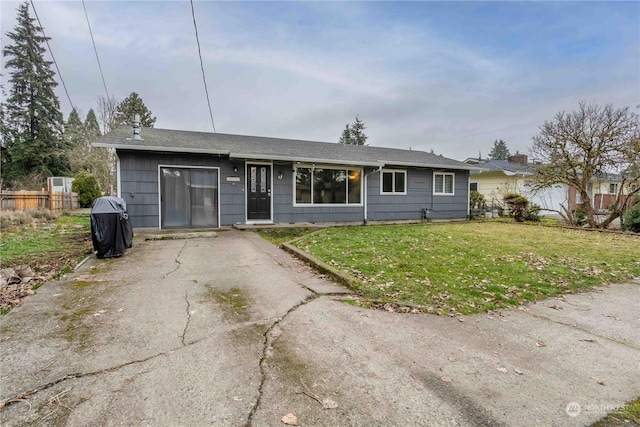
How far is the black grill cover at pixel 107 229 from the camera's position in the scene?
19.1 ft

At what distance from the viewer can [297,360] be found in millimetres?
2371

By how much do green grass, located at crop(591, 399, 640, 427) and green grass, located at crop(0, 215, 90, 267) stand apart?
7601mm

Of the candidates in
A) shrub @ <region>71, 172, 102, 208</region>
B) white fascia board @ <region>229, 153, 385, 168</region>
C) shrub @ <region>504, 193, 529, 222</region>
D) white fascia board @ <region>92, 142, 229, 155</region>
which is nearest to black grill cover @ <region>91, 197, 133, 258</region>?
white fascia board @ <region>92, 142, 229, 155</region>

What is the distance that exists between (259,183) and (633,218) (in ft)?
42.2

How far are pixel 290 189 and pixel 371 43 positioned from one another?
6.58m

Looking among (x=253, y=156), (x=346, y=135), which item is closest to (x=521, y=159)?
(x=346, y=135)

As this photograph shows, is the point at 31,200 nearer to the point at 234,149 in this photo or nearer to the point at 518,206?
the point at 234,149

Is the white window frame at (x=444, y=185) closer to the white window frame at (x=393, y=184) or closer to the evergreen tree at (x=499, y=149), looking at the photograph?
the white window frame at (x=393, y=184)

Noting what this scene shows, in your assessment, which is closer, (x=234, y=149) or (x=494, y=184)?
(x=234, y=149)

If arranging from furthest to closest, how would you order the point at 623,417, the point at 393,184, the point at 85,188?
the point at 85,188 < the point at 393,184 < the point at 623,417

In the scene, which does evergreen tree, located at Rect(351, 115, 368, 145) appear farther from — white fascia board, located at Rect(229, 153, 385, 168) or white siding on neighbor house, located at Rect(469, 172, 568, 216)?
white fascia board, located at Rect(229, 153, 385, 168)

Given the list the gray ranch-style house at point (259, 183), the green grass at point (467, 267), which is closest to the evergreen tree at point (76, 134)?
the gray ranch-style house at point (259, 183)

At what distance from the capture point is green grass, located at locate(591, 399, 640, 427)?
5.77 ft

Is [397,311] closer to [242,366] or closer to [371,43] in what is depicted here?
[242,366]
